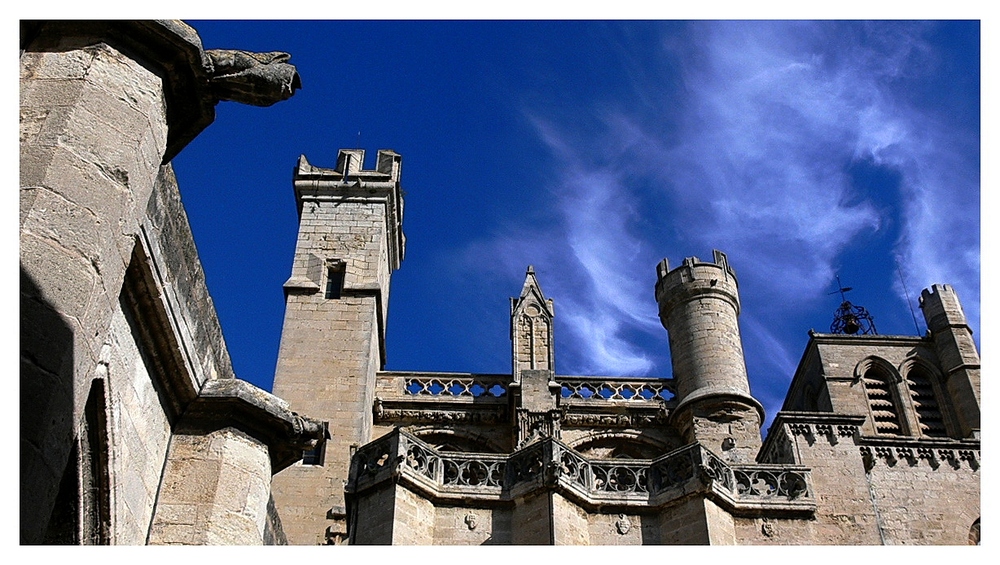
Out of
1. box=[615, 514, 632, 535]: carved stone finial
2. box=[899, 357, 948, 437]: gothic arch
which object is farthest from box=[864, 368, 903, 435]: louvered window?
box=[615, 514, 632, 535]: carved stone finial

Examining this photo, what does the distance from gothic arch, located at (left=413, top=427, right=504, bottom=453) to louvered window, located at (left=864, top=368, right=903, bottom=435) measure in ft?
33.4

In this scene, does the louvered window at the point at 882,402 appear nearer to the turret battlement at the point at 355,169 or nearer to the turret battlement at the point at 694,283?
the turret battlement at the point at 694,283

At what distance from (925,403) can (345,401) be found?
14.0m

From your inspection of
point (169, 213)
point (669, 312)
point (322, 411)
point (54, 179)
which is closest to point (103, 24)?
point (54, 179)

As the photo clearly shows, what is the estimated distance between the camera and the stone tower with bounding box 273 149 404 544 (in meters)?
12.8

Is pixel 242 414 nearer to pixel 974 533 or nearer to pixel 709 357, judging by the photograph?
pixel 709 357

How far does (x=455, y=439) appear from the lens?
15.6 meters

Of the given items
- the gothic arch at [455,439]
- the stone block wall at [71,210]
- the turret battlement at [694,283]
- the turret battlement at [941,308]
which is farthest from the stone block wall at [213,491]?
Answer: the turret battlement at [941,308]

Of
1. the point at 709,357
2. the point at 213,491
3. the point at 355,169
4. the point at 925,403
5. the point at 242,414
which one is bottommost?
the point at 213,491

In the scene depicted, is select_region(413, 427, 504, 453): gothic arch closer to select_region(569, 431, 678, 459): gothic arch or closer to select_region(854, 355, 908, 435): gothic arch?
select_region(569, 431, 678, 459): gothic arch

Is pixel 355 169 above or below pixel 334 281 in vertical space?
above

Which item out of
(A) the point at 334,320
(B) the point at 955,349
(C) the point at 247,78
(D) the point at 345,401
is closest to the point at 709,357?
(D) the point at 345,401

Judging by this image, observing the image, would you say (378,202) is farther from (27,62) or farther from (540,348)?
(27,62)

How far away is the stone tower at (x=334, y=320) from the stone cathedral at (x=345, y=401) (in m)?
0.05
